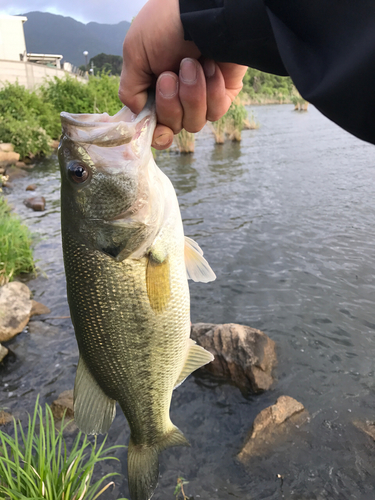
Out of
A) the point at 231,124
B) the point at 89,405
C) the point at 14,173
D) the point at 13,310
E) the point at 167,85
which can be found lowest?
the point at 13,310

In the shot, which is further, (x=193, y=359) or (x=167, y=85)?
(x=193, y=359)

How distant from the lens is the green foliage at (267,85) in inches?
2150

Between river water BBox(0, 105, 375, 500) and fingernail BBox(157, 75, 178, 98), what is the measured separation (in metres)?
3.69

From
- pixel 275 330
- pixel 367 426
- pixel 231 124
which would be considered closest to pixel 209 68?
pixel 367 426

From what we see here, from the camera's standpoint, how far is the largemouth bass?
1.94 m

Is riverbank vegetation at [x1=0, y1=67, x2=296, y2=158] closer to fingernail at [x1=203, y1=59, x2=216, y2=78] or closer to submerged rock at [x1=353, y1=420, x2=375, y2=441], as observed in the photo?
submerged rock at [x1=353, y1=420, x2=375, y2=441]

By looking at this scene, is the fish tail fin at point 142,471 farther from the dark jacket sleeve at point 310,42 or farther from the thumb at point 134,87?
the dark jacket sleeve at point 310,42

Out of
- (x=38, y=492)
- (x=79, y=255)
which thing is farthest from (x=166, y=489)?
(x=79, y=255)

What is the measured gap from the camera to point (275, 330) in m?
6.07

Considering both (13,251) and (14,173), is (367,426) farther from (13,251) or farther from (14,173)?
(14,173)

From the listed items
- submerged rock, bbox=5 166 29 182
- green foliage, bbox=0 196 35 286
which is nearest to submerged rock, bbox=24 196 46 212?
green foliage, bbox=0 196 35 286

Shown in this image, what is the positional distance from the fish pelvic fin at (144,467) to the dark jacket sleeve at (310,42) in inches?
84.4

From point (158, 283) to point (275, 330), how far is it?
4449 millimetres

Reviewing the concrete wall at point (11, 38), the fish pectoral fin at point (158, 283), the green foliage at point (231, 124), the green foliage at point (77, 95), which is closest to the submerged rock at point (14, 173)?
the green foliage at point (231, 124)
